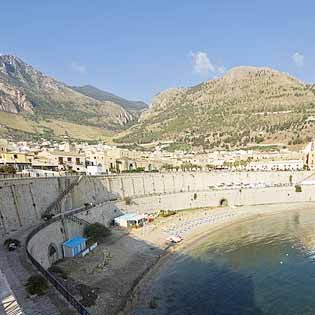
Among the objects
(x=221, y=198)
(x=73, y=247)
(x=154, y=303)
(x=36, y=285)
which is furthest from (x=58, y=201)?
(x=221, y=198)

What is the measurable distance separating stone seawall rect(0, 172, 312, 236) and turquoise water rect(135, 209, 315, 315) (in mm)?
18457

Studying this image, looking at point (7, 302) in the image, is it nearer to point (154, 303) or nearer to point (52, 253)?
point (154, 303)

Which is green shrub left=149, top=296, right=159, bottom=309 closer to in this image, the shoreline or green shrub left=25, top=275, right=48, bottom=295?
the shoreline

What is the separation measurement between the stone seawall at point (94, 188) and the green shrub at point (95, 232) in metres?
5.52

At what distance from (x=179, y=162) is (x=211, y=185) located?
138 ft

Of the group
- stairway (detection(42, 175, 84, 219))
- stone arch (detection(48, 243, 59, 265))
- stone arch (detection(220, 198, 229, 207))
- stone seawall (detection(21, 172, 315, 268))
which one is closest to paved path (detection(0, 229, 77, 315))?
stone seawall (detection(21, 172, 315, 268))

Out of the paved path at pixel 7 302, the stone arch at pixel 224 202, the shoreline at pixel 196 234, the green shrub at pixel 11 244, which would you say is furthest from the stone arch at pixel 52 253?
the stone arch at pixel 224 202

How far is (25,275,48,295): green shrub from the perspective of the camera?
23572 millimetres

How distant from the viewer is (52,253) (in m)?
41.8

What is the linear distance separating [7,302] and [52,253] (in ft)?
69.4

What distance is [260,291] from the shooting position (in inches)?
1464

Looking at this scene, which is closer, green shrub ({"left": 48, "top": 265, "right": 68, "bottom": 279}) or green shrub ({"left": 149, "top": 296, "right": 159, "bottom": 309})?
green shrub ({"left": 149, "top": 296, "right": 159, "bottom": 309})

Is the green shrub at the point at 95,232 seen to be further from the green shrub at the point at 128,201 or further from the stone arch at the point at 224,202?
the stone arch at the point at 224,202

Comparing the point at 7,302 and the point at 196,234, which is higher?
the point at 7,302
